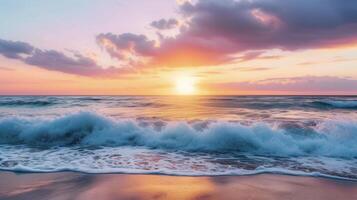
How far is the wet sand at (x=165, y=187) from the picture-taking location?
169 inches

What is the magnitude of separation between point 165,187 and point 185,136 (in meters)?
4.00

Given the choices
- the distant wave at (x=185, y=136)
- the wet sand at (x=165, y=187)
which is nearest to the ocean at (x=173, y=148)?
the distant wave at (x=185, y=136)

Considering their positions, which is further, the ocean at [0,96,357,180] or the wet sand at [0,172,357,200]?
the ocean at [0,96,357,180]

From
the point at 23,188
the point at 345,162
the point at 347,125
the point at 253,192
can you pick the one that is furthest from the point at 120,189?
the point at 347,125

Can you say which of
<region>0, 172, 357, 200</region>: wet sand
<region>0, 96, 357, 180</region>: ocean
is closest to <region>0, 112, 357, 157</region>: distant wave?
<region>0, 96, 357, 180</region>: ocean

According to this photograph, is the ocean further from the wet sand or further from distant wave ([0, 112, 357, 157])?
the wet sand

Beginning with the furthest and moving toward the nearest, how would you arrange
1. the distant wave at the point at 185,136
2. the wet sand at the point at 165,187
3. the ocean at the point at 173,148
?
the distant wave at the point at 185,136
the ocean at the point at 173,148
the wet sand at the point at 165,187

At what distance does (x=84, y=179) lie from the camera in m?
5.14

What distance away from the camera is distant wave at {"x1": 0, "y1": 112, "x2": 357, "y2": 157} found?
790cm

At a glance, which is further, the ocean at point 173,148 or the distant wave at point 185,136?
the distant wave at point 185,136

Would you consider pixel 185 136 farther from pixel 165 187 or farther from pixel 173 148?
pixel 165 187

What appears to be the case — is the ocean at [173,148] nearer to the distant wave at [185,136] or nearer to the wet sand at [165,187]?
the distant wave at [185,136]

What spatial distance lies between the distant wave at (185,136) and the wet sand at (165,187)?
268 centimetres

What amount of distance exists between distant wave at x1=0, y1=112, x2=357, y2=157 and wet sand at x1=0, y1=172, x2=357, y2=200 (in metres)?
2.68
